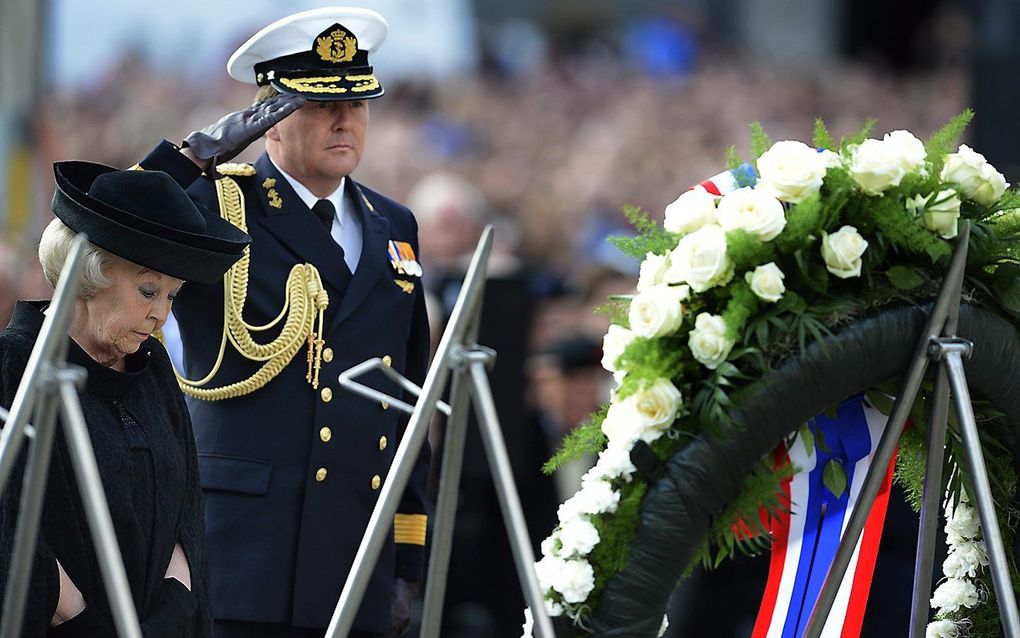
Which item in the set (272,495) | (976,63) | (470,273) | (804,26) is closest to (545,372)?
(976,63)

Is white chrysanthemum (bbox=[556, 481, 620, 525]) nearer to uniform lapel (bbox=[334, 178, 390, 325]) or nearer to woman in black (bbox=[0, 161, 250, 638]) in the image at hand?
woman in black (bbox=[0, 161, 250, 638])

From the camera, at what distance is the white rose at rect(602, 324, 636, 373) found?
325cm

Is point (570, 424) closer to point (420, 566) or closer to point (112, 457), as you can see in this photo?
point (420, 566)

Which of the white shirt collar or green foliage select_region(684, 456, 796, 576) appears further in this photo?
the white shirt collar

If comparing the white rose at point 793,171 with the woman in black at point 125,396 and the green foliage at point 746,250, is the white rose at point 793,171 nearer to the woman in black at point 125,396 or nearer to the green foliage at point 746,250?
the green foliage at point 746,250

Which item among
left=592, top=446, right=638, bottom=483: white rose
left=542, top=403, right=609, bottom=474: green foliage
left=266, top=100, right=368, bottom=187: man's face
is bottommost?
left=592, top=446, right=638, bottom=483: white rose

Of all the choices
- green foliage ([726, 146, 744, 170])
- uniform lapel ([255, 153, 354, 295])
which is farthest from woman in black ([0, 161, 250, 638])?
green foliage ([726, 146, 744, 170])

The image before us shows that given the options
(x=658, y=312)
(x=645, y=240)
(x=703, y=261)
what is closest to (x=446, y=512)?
(x=658, y=312)

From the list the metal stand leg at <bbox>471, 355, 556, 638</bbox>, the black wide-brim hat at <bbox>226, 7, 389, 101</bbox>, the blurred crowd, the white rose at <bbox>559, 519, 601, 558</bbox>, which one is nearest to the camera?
the metal stand leg at <bbox>471, 355, 556, 638</bbox>

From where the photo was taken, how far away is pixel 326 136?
3.87 meters

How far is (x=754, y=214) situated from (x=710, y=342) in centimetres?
26

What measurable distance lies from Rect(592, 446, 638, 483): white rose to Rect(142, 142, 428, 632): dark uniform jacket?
0.87 meters

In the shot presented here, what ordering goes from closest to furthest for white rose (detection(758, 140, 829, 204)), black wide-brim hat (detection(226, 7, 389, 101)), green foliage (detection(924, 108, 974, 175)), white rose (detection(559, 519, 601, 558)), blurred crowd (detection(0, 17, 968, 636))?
white rose (detection(559, 519, 601, 558)) → white rose (detection(758, 140, 829, 204)) → green foliage (detection(924, 108, 974, 175)) → black wide-brim hat (detection(226, 7, 389, 101)) → blurred crowd (detection(0, 17, 968, 636))

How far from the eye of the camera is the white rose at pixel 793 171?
3.24 m
